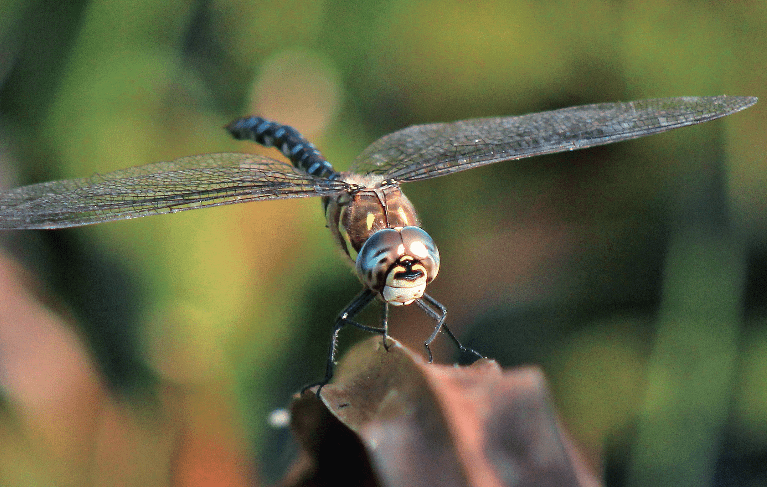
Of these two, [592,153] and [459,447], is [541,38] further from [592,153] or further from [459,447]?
[459,447]

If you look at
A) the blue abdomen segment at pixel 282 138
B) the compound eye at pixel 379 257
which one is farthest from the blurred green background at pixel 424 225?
the compound eye at pixel 379 257

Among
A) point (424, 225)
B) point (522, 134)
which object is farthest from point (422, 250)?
point (424, 225)

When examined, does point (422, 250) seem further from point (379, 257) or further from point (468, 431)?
point (468, 431)

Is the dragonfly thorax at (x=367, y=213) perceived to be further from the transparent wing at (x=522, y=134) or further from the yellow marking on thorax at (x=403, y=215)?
the transparent wing at (x=522, y=134)

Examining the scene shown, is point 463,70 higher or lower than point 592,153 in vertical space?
higher

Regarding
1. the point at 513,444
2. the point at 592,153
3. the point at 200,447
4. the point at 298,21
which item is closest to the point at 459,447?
the point at 513,444

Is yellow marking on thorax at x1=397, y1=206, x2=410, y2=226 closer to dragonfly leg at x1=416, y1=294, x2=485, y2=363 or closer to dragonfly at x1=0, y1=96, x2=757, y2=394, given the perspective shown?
dragonfly at x1=0, y1=96, x2=757, y2=394

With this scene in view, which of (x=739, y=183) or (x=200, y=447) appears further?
(x=739, y=183)

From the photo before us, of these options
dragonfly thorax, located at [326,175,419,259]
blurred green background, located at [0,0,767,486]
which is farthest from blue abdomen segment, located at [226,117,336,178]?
dragonfly thorax, located at [326,175,419,259]
